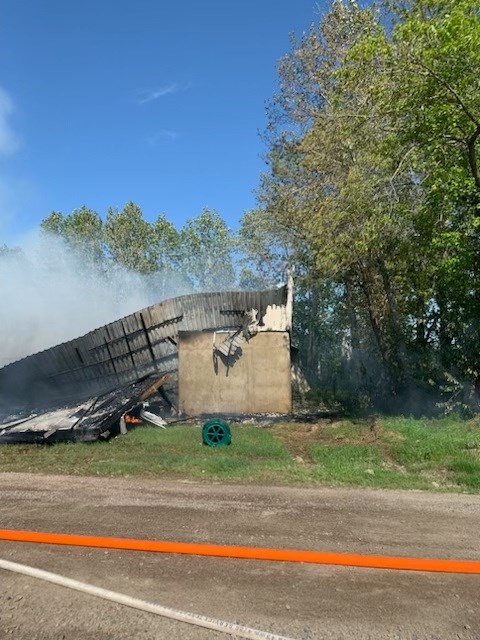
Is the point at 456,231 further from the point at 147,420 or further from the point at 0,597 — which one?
the point at 0,597

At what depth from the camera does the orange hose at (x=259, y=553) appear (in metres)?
4.21

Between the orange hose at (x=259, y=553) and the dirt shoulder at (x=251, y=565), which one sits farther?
the orange hose at (x=259, y=553)

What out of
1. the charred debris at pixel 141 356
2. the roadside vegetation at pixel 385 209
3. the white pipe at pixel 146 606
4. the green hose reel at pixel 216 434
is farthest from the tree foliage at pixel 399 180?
the white pipe at pixel 146 606

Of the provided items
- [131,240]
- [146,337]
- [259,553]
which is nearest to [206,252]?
[131,240]

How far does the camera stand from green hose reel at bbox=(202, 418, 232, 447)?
403 inches

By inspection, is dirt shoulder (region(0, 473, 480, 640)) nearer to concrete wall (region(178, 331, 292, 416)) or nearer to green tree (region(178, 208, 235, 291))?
concrete wall (region(178, 331, 292, 416))

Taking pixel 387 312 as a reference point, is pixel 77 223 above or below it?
above

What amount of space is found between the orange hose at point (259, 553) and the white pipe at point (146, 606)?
61cm

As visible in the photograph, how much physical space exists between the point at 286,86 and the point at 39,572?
21.3 meters

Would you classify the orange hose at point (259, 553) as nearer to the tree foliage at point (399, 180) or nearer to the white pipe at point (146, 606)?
the white pipe at point (146, 606)

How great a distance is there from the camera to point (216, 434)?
1031cm

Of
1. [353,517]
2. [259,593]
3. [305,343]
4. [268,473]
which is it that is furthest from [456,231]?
[305,343]

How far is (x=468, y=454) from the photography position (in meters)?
8.76

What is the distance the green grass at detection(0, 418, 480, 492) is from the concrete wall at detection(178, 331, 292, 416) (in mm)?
2439
